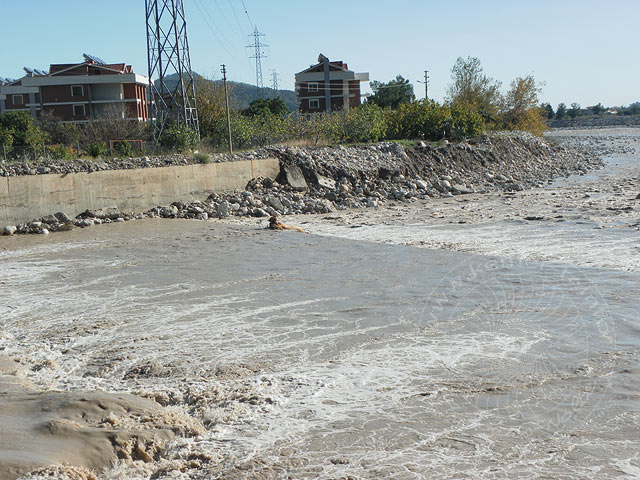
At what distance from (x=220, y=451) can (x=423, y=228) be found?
561 inches

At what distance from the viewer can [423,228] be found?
19188 mm

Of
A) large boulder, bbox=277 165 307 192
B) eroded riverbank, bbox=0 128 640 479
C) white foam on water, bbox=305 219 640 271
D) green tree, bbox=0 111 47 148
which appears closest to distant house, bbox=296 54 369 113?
green tree, bbox=0 111 47 148

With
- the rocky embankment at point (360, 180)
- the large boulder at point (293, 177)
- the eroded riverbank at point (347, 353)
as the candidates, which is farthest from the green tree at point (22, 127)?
the eroded riverbank at point (347, 353)

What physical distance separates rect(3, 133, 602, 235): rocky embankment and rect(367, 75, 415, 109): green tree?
38.6 m

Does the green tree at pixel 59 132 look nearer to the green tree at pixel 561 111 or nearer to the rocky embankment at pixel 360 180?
the rocky embankment at pixel 360 180

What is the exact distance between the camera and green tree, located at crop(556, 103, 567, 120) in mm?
136613

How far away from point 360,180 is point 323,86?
46.7 m

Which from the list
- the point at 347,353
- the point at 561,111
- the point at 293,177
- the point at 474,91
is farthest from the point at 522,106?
the point at 561,111

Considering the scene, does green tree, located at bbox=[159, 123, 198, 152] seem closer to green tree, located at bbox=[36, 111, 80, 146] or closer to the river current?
green tree, located at bbox=[36, 111, 80, 146]

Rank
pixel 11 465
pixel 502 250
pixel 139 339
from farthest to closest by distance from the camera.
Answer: pixel 502 250
pixel 139 339
pixel 11 465

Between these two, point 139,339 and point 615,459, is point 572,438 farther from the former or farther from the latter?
point 139,339

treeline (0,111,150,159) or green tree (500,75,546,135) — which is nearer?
treeline (0,111,150,159)

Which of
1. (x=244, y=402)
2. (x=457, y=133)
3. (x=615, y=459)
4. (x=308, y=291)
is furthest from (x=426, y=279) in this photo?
(x=457, y=133)

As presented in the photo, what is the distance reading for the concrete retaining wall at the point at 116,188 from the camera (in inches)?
809
